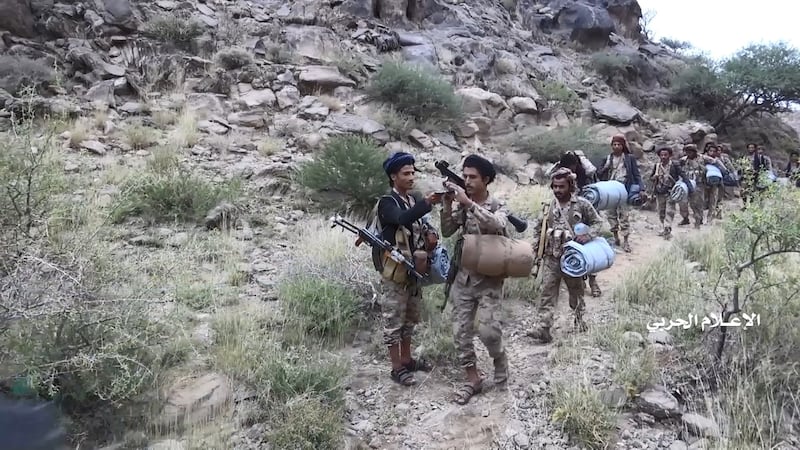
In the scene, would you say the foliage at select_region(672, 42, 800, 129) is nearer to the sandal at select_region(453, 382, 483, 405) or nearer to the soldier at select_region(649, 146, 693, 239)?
the soldier at select_region(649, 146, 693, 239)

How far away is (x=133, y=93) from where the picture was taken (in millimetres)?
10508

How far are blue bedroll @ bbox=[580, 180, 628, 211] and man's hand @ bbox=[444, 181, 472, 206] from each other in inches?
101

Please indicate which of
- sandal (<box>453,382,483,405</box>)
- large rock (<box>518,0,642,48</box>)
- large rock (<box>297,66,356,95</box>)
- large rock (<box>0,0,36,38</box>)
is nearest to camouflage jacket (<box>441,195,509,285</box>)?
sandal (<box>453,382,483,405</box>)

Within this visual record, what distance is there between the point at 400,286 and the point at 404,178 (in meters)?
0.79

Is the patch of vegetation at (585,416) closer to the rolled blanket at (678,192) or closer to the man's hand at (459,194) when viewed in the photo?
the man's hand at (459,194)

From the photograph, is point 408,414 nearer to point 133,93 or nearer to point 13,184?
point 13,184

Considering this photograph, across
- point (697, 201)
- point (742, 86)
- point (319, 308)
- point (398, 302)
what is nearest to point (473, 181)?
point (398, 302)

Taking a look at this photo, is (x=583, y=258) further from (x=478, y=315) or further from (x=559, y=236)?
(x=478, y=315)

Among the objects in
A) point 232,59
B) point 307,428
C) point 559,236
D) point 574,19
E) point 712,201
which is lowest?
point 307,428

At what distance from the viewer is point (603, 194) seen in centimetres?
565

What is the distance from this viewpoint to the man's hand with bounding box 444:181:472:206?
3.48 meters

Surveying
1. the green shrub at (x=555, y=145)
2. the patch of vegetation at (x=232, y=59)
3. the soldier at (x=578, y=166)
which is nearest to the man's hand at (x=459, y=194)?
the soldier at (x=578, y=166)

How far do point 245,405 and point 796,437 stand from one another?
3403 mm

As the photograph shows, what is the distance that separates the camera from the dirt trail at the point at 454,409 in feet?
11.3
